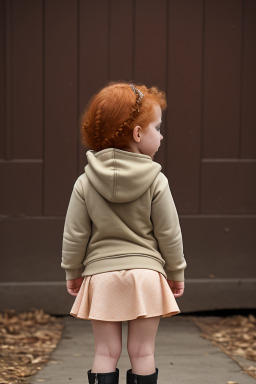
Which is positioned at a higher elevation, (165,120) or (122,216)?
(165,120)

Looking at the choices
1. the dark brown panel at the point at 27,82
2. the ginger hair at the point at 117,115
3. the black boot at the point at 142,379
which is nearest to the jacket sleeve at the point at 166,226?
the ginger hair at the point at 117,115

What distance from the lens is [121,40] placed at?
215 inches

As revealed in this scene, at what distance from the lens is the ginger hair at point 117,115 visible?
3.05 metres

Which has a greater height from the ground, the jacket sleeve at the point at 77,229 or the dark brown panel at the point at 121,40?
the dark brown panel at the point at 121,40

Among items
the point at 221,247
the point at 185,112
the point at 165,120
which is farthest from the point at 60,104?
the point at 221,247

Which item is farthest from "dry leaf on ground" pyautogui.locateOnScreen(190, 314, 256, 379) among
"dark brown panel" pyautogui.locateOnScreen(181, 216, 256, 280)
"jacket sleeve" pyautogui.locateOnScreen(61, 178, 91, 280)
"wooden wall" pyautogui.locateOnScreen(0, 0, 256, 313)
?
"jacket sleeve" pyautogui.locateOnScreen(61, 178, 91, 280)

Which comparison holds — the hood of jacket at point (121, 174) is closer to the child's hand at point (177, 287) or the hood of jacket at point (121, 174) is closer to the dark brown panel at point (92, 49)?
the child's hand at point (177, 287)

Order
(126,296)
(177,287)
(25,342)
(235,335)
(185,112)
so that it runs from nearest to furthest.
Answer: (126,296)
(177,287)
(25,342)
(235,335)
(185,112)

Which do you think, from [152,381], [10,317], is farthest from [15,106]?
[152,381]

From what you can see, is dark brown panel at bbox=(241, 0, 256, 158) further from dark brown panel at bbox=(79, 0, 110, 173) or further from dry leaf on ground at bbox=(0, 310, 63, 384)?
Result: dry leaf on ground at bbox=(0, 310, 63, 384)

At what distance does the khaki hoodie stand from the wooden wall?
7.94ft

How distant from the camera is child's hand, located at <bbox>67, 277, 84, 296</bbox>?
3236 mm

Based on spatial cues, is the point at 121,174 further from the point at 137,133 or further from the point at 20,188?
the point at 20,188

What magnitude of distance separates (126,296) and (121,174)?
50cm
